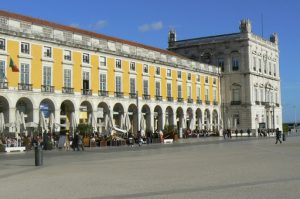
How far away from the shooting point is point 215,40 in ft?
271

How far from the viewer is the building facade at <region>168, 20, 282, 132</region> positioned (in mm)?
80188

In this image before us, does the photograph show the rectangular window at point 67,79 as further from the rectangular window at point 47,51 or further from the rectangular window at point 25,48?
the rectangular window at point 25,48

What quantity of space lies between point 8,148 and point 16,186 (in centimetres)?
2225

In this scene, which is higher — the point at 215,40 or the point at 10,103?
the point at 215,40

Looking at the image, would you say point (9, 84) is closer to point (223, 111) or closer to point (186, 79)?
point (186, 79)

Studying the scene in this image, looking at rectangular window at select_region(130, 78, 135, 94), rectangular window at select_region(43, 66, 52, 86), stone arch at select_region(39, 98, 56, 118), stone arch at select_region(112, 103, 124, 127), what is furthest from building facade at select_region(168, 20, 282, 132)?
rectangular window at select_region(43, 66, 52, 86)

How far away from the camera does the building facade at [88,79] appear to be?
4338 centimetres

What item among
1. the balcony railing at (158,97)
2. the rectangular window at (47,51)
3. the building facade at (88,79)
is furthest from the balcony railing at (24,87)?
the balcony railing at (158,97)

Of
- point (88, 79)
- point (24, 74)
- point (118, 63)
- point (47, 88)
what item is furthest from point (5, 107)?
point (118, 63)

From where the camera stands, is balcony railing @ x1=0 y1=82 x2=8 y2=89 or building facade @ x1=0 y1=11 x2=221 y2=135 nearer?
balcony railing @ x1=0 y1=82 x2=8 y2=89

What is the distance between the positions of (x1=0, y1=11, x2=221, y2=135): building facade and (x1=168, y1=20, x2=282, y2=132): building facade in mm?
9177

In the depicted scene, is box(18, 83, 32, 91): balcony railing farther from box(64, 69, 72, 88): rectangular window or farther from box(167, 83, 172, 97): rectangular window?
box(167, 83, 172, 97): rectangular window

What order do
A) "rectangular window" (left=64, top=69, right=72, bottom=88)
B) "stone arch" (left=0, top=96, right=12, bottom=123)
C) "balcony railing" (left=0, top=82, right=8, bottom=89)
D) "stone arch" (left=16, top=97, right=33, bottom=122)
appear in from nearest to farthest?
"balcony railing" (left=0, top=82, right=8, bottom=89) → "stone arch" (left=0, top=96, right=12, bottom=123) → "stone arch" (left=16, top=97, right=33, bottom=122) → "rectangular window" (left=64, top=69, right=72, bottom=88)

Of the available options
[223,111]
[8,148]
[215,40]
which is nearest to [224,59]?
[215,40]
